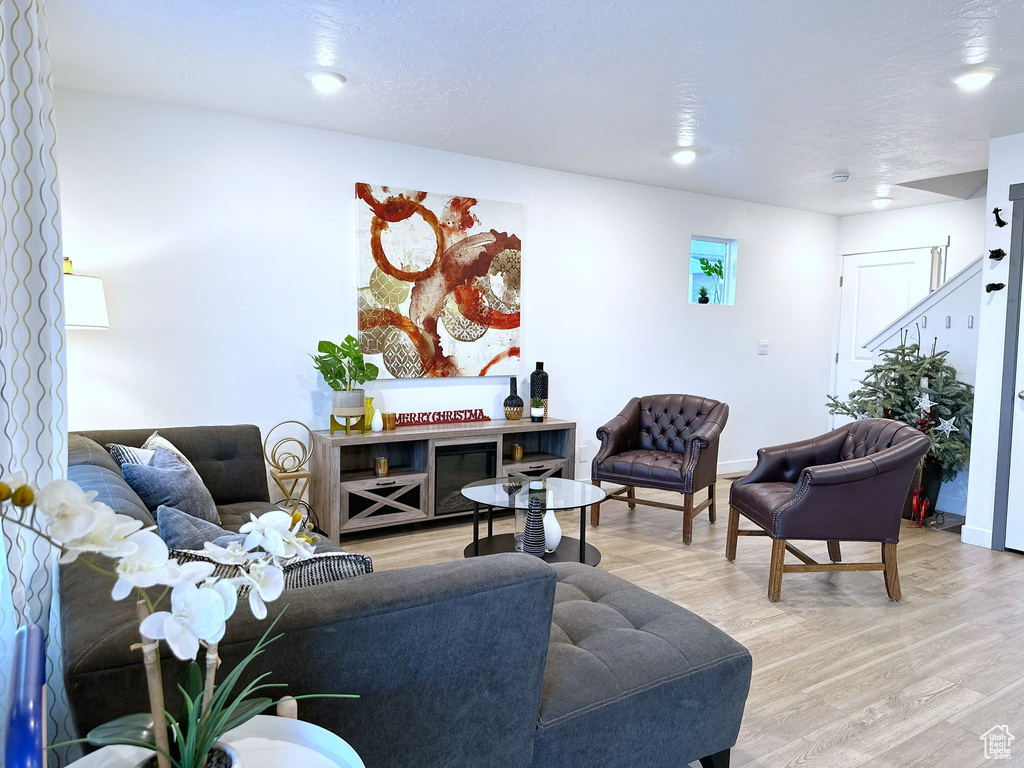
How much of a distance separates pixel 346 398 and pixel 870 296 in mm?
5288

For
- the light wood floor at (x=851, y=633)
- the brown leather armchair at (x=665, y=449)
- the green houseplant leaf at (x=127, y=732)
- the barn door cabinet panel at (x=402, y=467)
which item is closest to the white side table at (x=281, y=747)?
the green houseplant leaf at (x=127, y=732)

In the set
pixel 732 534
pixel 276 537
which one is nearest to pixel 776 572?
pixel 732 534

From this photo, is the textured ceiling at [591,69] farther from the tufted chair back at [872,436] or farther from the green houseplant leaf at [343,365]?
the tufted chair back at [872,436]

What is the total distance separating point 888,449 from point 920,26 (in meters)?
1.82

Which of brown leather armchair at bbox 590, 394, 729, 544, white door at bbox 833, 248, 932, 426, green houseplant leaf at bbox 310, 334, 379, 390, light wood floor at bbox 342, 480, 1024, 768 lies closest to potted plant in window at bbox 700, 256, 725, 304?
white door at bbox 833, 248, 932, 426

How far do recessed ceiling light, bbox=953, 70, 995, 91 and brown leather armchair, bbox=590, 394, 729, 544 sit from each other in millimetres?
2237

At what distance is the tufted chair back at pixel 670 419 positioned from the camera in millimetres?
4809

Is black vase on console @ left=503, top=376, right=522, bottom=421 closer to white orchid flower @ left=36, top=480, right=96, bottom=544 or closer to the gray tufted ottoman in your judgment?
the gray tufted ottoman

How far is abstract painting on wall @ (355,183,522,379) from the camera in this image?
4.46 meters

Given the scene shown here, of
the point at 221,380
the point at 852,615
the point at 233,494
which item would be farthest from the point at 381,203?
the point at 852,615

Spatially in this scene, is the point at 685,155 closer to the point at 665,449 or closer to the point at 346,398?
the point at 665,449

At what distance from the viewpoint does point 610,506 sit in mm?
5152

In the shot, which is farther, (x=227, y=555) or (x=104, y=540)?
(x=227, y=555)

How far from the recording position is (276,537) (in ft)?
2.98
